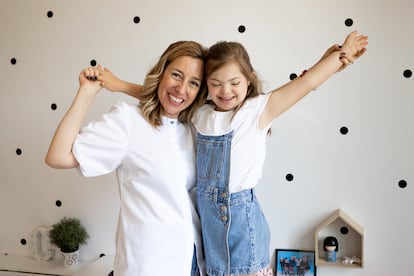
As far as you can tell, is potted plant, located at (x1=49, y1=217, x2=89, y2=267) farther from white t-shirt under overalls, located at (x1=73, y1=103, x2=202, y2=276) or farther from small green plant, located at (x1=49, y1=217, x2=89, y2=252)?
white t-shirt under overalls, located at (x1=73, y1=103, x2=202, y2=276)

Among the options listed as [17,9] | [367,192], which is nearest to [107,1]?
[17,9]

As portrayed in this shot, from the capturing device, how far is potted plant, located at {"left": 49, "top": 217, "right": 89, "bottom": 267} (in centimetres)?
149

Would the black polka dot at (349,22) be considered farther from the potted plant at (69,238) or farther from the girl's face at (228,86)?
the potted plant at (69,238)

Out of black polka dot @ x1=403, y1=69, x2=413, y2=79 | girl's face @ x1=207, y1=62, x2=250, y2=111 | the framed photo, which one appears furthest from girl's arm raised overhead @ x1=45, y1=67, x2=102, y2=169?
black polka dot @ x1=403, y1=69, x2=413, y2=79

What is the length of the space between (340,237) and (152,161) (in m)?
0.78

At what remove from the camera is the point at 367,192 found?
4.33 ft

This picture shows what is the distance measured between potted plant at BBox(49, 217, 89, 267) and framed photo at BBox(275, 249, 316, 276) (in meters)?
0.76

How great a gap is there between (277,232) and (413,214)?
0.46 m

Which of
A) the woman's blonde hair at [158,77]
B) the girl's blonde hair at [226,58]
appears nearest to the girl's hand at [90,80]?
the woman's blonde hair at [158,77]

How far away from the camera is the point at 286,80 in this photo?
4.39 ft

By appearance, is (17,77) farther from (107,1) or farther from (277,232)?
(277,232)

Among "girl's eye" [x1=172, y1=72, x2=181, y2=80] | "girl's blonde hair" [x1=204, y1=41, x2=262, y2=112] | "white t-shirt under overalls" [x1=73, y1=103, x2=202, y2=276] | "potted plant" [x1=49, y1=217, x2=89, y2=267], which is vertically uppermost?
"girl's blonde hair" [x1=204, y1=41, x2=262, y2=112]

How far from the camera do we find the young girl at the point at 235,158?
95 centimetres

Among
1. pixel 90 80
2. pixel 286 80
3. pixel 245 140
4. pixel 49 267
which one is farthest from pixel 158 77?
pixel 49 267
